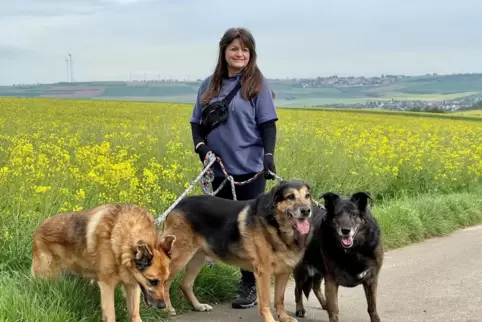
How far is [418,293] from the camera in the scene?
631 centimetres

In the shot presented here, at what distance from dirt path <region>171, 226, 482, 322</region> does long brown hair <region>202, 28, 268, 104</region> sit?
220 cm

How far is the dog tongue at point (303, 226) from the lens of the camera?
4.93 meters

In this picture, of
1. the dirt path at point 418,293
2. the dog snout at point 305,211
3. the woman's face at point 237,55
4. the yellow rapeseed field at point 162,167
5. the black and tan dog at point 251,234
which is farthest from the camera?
the yellow rapeseed field at point 162,167

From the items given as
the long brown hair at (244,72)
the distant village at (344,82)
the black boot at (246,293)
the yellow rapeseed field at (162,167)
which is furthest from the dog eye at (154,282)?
the distant village at (344,82)

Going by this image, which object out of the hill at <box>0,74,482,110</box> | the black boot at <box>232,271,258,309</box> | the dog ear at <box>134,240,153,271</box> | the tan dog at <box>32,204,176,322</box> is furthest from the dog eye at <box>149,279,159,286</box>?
the hill at <box>0,74,482,110</box>

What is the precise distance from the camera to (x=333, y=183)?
1074 cm

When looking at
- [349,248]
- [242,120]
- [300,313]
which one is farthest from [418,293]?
[242,120]

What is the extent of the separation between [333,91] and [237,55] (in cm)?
6126

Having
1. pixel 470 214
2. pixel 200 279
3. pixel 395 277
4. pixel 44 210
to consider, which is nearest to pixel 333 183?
pixel 470 214

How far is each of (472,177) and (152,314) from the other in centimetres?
1005

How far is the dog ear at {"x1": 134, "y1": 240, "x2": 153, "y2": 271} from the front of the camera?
169 inches

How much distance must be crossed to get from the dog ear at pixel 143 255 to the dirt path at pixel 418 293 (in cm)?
129

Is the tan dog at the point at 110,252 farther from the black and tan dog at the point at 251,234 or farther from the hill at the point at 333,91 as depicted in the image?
the hill at the point at 333,91

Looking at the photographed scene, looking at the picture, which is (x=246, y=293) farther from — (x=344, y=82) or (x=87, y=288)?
(x=344, y=82)
